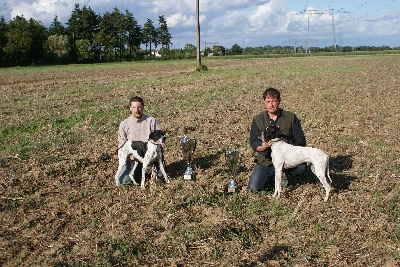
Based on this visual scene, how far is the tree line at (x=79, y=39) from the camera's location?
6188 centimetres

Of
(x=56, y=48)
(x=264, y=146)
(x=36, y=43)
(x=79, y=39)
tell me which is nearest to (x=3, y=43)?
(x=36, y=43)

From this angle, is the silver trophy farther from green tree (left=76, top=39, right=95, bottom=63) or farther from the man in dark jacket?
green tree (left=76, top=39, right=95, bottom=63)

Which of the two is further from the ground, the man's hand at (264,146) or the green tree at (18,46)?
the green tree at (18,46)

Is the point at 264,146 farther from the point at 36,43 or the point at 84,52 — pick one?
the point at 84,52

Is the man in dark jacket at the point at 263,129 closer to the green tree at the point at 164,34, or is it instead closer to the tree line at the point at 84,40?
the tree line at the point at 84,40

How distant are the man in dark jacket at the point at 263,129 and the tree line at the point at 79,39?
2403 inches

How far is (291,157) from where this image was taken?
575cm

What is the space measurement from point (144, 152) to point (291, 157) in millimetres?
2502

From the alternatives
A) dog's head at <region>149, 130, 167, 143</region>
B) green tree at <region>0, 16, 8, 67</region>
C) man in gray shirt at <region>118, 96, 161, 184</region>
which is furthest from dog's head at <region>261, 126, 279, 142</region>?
green tree at <region>0, 16, 8, 67</region>

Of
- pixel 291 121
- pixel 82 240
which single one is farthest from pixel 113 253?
pixel 291 121

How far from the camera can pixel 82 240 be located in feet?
15.4

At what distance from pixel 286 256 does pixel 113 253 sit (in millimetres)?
1938

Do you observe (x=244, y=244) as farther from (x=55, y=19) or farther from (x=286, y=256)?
(x=55, y=19)

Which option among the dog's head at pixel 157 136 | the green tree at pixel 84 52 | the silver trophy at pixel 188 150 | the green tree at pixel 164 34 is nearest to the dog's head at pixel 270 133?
the silver trophy at pixel 188 150
